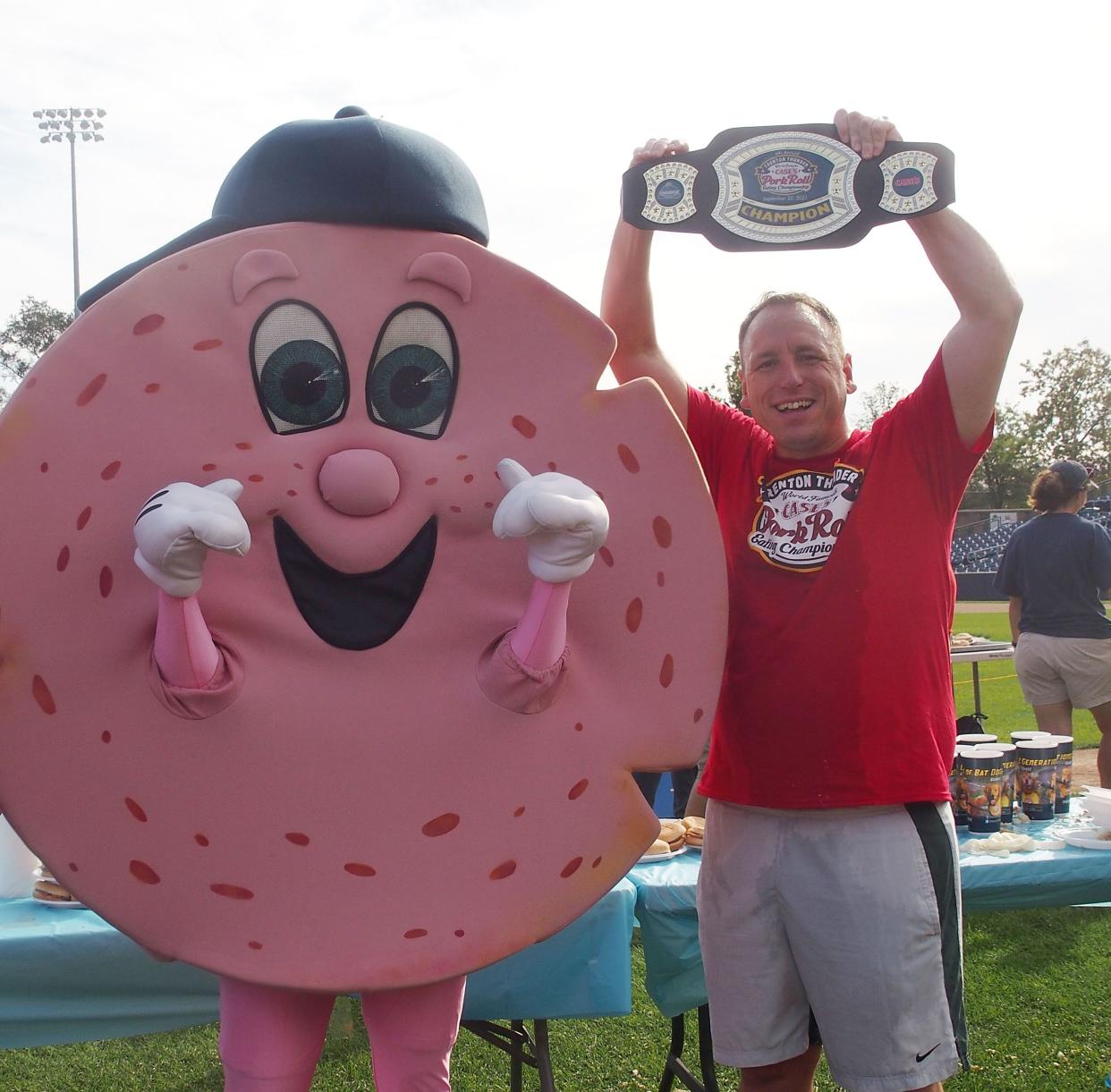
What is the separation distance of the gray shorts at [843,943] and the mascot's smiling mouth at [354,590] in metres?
0.70

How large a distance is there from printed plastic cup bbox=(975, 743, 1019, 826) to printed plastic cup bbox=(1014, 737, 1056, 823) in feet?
0.09

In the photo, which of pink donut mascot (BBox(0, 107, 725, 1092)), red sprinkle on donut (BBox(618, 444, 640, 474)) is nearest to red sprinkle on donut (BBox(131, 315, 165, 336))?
pink donut mascot (BBox(0, 107, 725, 1092))

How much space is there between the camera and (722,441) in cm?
179

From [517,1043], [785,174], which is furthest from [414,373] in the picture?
[517,1043]

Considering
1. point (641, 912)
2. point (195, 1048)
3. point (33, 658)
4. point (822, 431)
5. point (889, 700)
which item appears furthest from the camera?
point (195, 1048)

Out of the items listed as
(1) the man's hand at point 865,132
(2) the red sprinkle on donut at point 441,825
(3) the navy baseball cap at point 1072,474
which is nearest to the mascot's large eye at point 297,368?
(2) the red sprinkle on donut at point 441,825

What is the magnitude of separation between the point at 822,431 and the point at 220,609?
95 centimetres

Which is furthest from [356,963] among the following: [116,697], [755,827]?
[755,827]

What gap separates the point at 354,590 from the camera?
1.28 meters

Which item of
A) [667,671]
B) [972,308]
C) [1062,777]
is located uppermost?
[972,308]

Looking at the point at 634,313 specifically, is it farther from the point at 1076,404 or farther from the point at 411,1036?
the point at 1076,404

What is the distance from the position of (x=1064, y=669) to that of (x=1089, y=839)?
2.21m

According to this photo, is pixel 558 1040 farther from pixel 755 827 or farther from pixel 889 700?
pixel 889 700

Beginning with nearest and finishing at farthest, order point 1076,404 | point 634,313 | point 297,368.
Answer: point 297,368
point 634,313
point 1076,404
